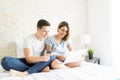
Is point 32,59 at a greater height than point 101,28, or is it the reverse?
point 101,28

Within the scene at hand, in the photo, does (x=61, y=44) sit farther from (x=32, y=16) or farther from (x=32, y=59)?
(x=32, y=16)

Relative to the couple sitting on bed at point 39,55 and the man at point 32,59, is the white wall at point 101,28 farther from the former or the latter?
the man at point 32,59

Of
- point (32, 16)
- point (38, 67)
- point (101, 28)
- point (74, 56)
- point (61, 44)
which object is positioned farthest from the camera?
point (101, 28)

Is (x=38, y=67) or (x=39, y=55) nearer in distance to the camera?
(x=38, y=67)

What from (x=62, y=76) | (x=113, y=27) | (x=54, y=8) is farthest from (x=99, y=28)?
(x=62, y=76)

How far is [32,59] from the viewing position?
221cm

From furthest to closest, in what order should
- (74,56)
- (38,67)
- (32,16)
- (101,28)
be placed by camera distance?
(101,28) < (32,16) < (74,56) < (38,67)

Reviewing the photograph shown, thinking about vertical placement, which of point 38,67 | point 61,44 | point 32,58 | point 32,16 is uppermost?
point 32,16

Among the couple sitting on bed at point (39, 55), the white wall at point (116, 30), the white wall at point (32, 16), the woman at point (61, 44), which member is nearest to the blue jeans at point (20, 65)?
the couple sitting on bed at point (39, 55)

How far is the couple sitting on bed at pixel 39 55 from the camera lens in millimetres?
2188

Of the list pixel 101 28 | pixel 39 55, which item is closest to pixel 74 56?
pixel 39 55

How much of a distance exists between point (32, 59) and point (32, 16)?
1.39 meters

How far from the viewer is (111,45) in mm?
3506

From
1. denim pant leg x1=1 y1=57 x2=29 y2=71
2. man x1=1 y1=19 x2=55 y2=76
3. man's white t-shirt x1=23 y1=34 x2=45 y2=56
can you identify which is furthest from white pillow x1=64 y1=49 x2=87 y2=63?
denim pant leg x1=1 y1=57 x2=29 y2=71
